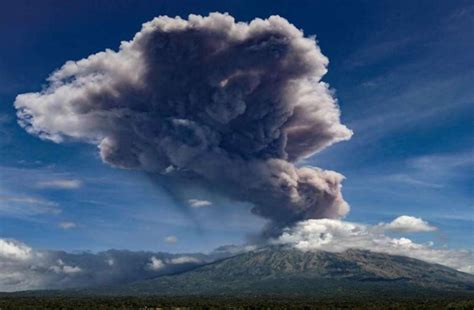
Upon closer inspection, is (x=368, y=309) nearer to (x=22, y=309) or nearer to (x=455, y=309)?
(x=455, y=309)

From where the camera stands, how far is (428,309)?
7416 inches

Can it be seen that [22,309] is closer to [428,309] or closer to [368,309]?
[368,309]

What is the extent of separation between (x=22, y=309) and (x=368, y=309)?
431 feet

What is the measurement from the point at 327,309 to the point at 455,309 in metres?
45.2

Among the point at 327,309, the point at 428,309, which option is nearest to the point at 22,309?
the point at 327,309

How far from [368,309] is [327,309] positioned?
50.4ft

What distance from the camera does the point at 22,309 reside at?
199 metres

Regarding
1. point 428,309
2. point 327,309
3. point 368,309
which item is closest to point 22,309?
point 327,309

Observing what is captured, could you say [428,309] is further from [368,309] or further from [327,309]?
[327,309]

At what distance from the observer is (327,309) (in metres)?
199

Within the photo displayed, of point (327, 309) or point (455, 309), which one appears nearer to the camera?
point (455, 309)

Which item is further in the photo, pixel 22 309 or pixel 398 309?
pixel 22 309

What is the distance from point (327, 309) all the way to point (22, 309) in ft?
381

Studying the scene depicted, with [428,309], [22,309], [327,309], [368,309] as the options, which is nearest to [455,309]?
[428,309]
